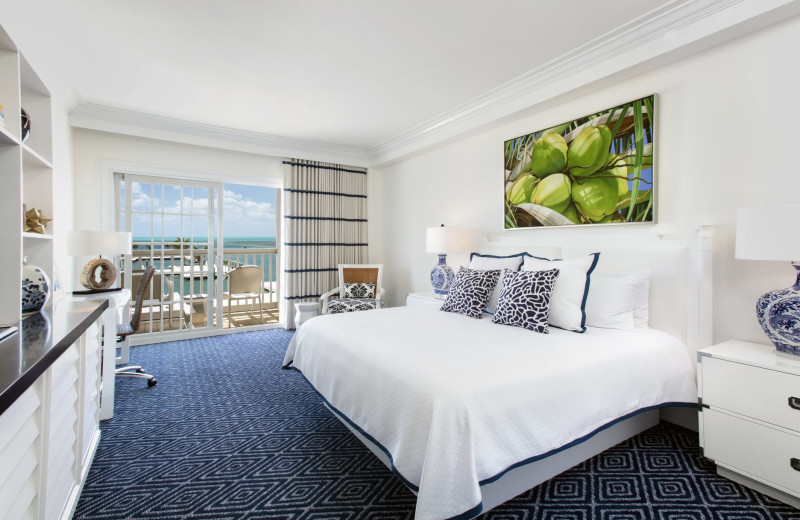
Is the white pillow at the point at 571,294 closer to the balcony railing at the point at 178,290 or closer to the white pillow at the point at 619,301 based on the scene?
the white pillow at the point at 619,301

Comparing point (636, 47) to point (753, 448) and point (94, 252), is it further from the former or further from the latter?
point (94, 252)

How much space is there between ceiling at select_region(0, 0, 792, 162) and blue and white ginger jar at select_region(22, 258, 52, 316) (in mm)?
930

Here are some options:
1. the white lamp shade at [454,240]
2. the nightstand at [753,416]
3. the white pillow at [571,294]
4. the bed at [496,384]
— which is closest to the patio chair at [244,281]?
the white lamp shade at [454,240]

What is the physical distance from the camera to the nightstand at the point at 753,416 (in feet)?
5.57

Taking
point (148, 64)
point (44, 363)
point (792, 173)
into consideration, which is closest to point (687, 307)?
point (792, 173)

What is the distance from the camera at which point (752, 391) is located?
1.81 metres

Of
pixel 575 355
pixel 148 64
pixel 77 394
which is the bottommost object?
pixel 77 394

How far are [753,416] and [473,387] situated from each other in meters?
1.40

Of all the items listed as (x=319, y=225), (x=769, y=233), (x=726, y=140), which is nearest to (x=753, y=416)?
(x=769, y=233)

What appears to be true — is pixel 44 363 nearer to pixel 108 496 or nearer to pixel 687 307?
pixel 108 496

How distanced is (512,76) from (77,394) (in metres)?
3.43

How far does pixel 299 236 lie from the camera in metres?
5.23

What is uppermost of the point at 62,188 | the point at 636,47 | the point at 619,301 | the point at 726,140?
the point at 636,47

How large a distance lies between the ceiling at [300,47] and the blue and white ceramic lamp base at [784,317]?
5.51ft
